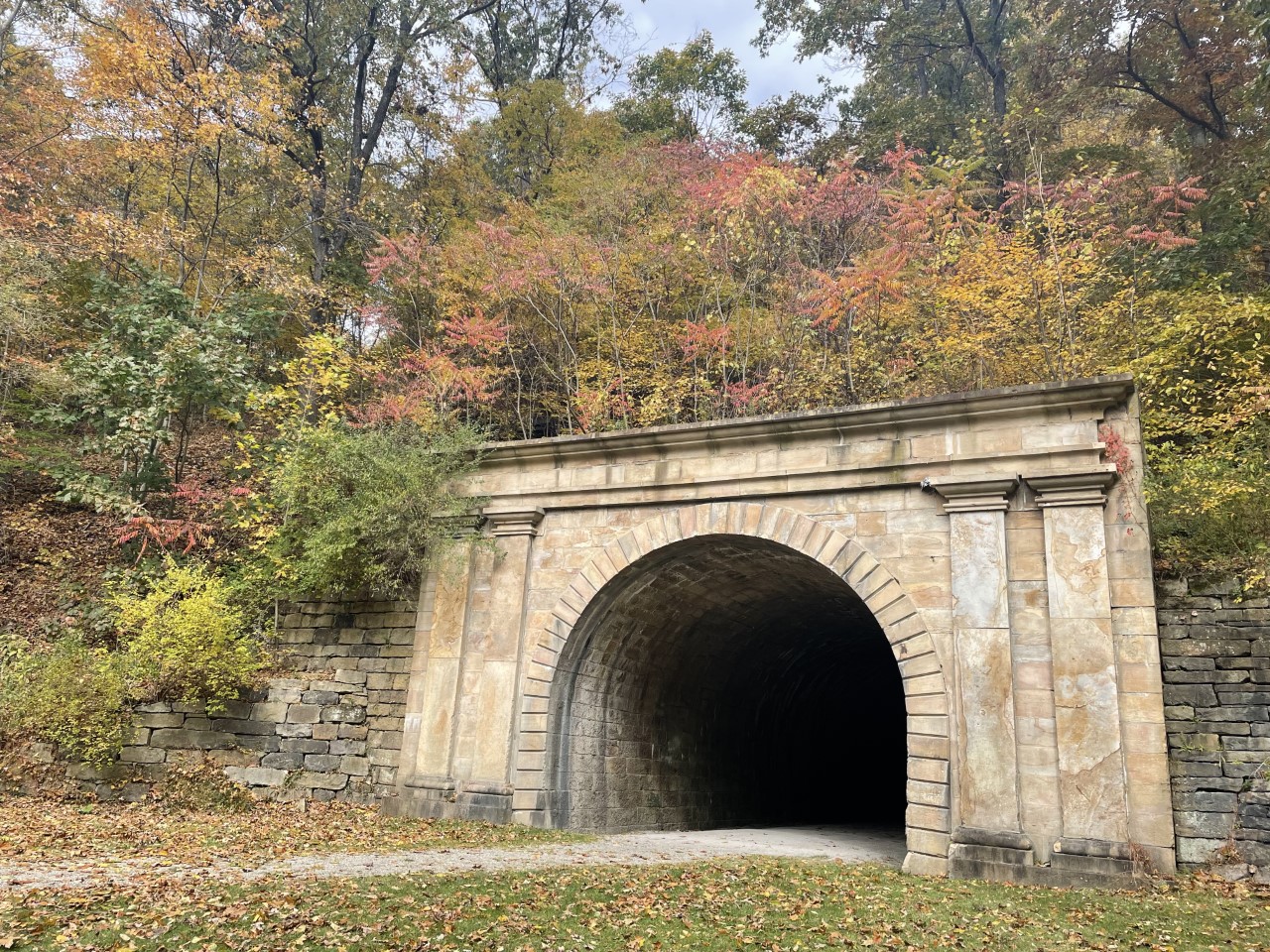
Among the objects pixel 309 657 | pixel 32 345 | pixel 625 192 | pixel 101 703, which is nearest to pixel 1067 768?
pixel 309 657

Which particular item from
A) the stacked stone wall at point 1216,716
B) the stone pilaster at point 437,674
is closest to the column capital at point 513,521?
the stone pilaster at point 437,674

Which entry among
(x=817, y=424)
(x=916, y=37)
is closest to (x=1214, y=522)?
(x=817, y=424)

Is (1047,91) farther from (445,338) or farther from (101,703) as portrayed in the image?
(101,703)

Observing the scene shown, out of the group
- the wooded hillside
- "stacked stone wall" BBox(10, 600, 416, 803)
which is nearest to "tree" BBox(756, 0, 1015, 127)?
the wooded hillside

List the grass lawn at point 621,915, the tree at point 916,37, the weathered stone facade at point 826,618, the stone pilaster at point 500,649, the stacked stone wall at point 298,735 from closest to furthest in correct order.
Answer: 1. the grass lawn at point 621,915
2. the weathered stone facade at point 826,618
3. the stone pilaster at point 500,649
4. the stacked stone wall at point 298,735
5. the tree at point 916,37

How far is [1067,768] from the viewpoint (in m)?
7.91

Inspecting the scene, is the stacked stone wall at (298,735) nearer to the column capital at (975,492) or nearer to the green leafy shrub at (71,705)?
the green leafy shrub at (71,705)

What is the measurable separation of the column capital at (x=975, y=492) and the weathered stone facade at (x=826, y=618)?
23mm

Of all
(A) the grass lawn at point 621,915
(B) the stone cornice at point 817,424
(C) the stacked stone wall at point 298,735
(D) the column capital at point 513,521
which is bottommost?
(A) the grass lawn at point 621,915

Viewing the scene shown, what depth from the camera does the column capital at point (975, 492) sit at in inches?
347

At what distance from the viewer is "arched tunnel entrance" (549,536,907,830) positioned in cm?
1090

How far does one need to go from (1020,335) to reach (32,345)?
17376 mm

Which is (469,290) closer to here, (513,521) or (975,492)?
(513,521)

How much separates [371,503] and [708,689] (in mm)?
6028
